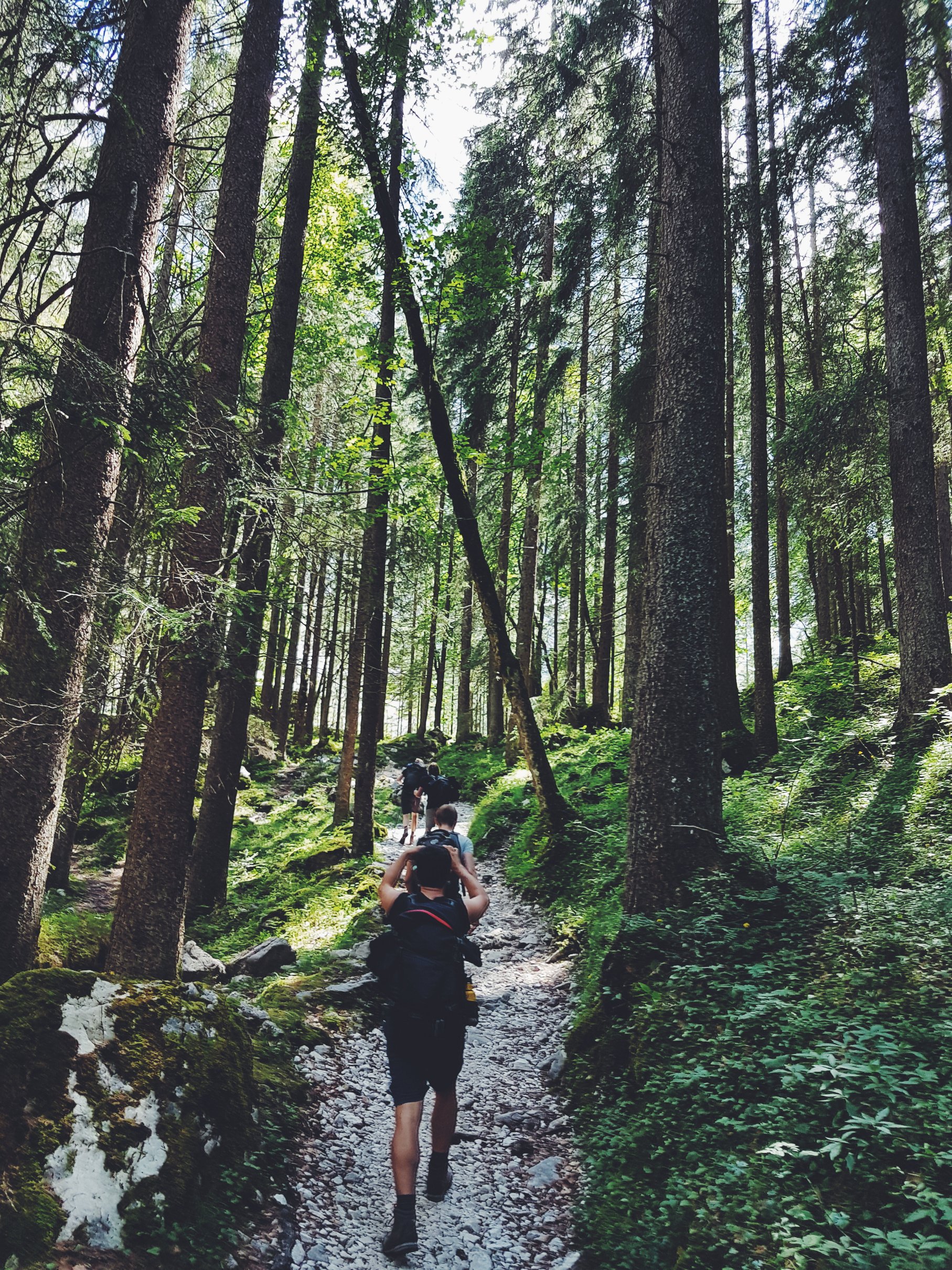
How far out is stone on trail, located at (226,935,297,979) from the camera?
21.7 feet

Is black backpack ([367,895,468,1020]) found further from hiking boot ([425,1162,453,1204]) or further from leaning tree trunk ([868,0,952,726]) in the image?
Answer: leaning tree trunk ([868,0,952,726])

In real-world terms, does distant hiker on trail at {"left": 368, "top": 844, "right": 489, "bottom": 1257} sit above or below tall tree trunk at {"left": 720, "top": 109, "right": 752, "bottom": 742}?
below

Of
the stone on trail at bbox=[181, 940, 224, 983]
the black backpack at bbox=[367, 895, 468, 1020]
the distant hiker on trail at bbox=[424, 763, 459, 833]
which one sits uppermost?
the distant hiker on trail at bbox=[424, 763, 459, 833]

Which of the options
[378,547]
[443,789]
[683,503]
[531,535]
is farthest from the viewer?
[531,535]

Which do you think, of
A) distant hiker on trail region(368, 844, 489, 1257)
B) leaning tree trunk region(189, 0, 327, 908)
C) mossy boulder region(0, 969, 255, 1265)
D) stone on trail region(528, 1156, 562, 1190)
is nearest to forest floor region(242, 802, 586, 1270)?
stone on trail region(528, 1156, 562, 1190)

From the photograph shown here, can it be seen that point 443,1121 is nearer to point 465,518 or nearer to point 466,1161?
point 466,1161

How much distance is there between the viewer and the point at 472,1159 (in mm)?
4344

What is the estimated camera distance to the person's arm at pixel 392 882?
3896 millimetres

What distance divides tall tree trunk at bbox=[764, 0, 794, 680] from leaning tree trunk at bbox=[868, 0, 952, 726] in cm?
153

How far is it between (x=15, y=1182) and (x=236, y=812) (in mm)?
13264

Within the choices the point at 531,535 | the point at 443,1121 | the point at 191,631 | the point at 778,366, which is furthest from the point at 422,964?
the point at 778,366

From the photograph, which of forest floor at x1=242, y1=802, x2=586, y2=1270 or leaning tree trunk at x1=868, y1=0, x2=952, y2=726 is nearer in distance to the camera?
forest floor at x1=242, y1=802, x2=586, y2=1270

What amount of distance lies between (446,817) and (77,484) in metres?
3.64

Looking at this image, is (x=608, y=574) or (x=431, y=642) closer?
(x=608, y=574)
